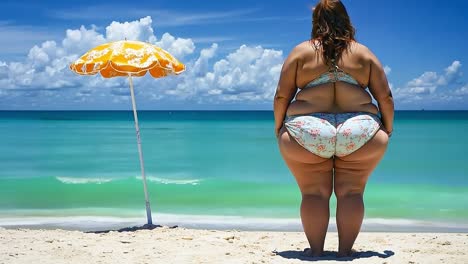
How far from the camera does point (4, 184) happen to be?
41.5ft

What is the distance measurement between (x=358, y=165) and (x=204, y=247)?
1.61 metres

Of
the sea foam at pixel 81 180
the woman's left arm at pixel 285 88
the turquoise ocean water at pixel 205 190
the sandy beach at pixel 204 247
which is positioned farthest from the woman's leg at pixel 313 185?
the sea foam at pixel 81 180

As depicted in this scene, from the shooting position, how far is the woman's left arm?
4.48 m

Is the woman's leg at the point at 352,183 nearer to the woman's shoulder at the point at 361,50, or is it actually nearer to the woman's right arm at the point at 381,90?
the woman's right arm at the point at 381,90

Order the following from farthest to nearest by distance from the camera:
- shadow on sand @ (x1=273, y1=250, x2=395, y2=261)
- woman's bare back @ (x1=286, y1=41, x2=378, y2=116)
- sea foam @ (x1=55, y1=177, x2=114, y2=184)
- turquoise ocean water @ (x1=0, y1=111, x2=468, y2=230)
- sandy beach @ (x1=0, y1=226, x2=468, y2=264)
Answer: sea foam @ (x1=55, y1=177, x2=114, y2=184) < turquoise ocean water @ (x1=0, y1=111, x2=468, y2=230) < sandy beach @ (x1=0, y1=226, x2=468, y2=264) < shadow on sand @ (x1=273, y1=250, x2=395, y2=261) < woman's bare back @ (x1=286, y1=41, x2=378, y2=116)

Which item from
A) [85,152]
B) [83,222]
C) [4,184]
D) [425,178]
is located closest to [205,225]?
[83,222]

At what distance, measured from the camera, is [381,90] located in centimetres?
452

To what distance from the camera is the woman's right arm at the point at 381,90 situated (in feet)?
14.8

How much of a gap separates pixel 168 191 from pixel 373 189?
383 centimetres

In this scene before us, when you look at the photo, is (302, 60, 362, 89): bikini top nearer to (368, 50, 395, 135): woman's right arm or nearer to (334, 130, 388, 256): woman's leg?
(368, 50, 395, 135): woman's right arm

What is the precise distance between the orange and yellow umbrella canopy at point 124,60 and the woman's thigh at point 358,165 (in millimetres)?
2577

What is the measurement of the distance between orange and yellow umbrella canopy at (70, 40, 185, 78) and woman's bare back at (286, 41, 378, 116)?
228cm

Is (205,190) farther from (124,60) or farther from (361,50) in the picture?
(361,50)

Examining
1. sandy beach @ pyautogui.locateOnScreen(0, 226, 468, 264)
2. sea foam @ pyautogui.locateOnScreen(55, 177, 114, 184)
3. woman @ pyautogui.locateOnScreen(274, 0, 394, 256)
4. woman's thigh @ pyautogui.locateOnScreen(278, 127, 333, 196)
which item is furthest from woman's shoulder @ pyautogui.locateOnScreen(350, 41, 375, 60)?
sea foam @ pyautogui.locateOnScreen(55, 177, 114, 184)
